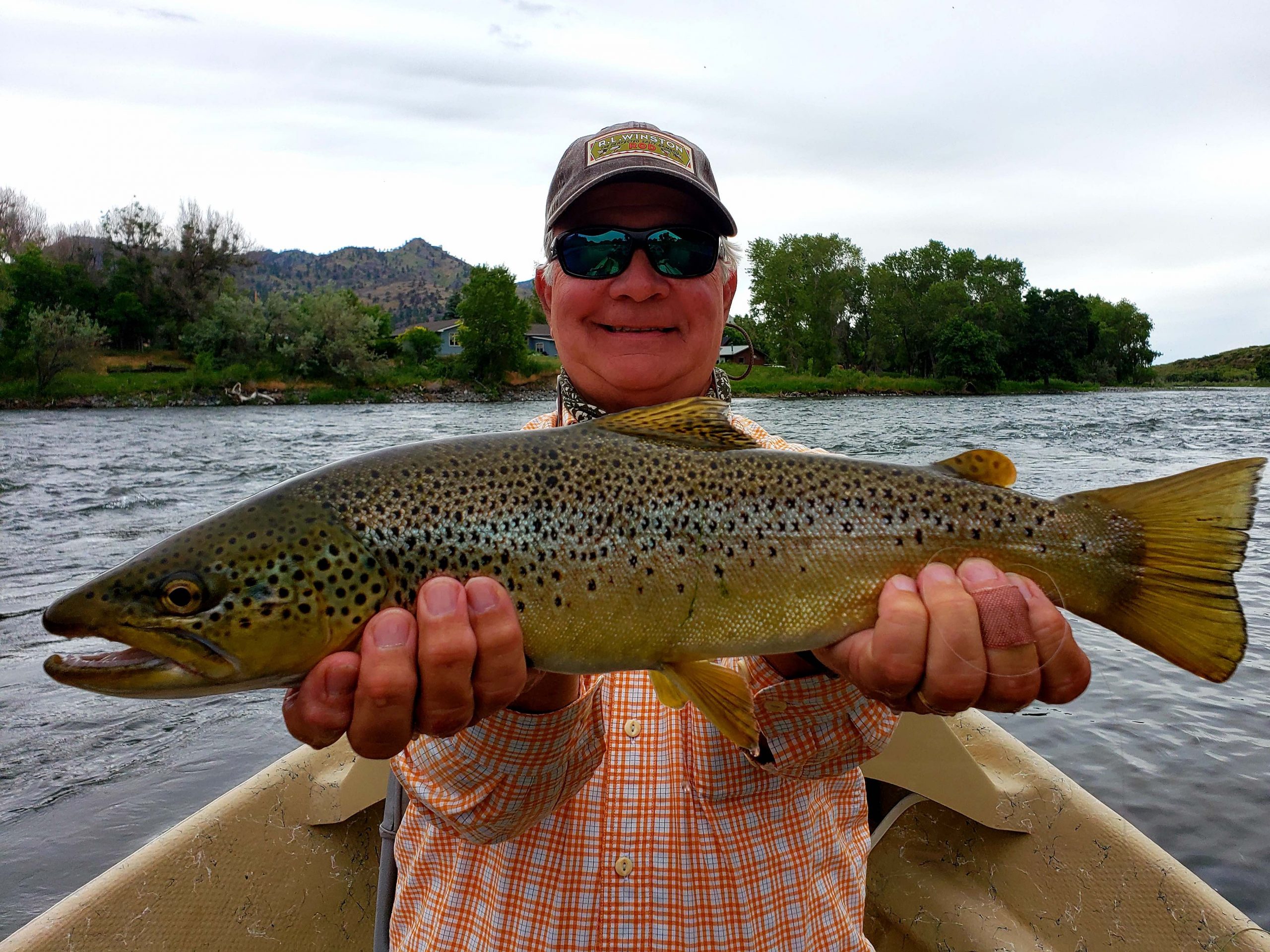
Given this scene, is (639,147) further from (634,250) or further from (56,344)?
(56,344)

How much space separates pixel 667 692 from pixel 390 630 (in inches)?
26.4

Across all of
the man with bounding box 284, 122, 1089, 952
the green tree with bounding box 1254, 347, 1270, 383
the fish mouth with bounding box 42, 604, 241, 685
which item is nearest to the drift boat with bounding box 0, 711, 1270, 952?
the man with bounding box 284, 122, 1089, 952

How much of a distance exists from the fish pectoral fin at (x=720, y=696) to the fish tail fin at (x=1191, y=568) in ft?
2.90

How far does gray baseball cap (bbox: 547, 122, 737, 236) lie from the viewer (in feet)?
8.91

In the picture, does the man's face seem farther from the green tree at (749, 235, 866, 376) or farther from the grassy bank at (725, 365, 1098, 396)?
the green tree at (749, 235, 866, 376)

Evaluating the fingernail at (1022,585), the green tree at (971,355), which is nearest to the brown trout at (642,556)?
the fingernail at (1022,585)

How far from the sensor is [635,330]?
2879mm

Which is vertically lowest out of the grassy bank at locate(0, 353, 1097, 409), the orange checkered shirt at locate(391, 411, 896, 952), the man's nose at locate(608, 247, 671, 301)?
the grassy bank at locate(0, 353, 1097, 409)

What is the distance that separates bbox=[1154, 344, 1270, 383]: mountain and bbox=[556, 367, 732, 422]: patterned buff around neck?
89.4 meters

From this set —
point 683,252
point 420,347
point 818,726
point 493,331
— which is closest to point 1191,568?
point 818,726

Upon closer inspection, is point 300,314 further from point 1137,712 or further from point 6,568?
point 1137,712

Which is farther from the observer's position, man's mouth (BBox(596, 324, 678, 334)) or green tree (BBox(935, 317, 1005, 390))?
green tree (BBox(935, 317, 1005, 390))

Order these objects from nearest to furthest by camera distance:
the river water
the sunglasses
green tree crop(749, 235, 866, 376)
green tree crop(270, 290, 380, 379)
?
1. the sunglasses
2. the river water
3. green tree crop(270, 290, 380, 379)
4. green tree crop(749, 235, 866, 376)

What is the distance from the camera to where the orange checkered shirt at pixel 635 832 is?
6.52 ft
